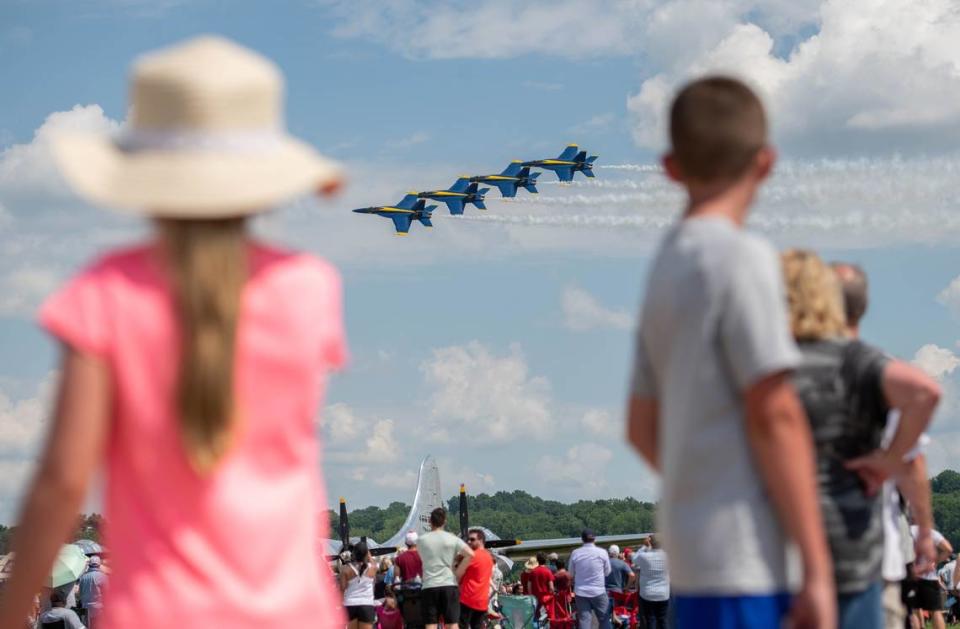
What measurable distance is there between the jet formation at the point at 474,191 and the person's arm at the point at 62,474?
222ft

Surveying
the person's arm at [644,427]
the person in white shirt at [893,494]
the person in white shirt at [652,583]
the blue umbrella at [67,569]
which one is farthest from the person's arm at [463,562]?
the person's arm at [644,427]

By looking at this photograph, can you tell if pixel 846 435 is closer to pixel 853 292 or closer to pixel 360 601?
pixel 853 292

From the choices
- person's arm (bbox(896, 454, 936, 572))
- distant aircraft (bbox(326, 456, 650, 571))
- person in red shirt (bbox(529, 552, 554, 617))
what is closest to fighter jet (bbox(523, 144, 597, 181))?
distant aircraft (bbox(326, 456, 650, 571))

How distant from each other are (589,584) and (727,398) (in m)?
17.7

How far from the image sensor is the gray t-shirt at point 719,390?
117 inches

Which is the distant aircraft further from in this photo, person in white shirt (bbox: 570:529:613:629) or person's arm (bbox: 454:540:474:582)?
person's arm (bbox: 454:540:474:582)

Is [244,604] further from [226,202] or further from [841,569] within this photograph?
[841,569]

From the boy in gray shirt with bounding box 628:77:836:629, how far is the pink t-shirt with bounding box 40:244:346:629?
35.5 inches

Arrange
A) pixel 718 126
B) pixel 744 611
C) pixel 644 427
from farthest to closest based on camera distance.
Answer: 1. pixel 644 427
2. pixel 718 126
3. pixel 744 611

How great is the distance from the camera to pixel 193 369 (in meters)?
2.35

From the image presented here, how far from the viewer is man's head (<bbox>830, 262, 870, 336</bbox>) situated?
4895 millimetres

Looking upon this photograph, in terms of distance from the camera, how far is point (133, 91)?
2504mm

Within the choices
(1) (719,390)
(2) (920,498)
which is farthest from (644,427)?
(2) (920,498)

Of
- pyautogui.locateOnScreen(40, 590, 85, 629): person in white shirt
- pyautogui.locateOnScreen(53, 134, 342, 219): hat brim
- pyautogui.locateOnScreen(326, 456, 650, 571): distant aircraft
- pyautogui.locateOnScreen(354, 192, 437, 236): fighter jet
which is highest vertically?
pyautogui.locateOnScreen(354, 192, 437, 236): fighter jet
